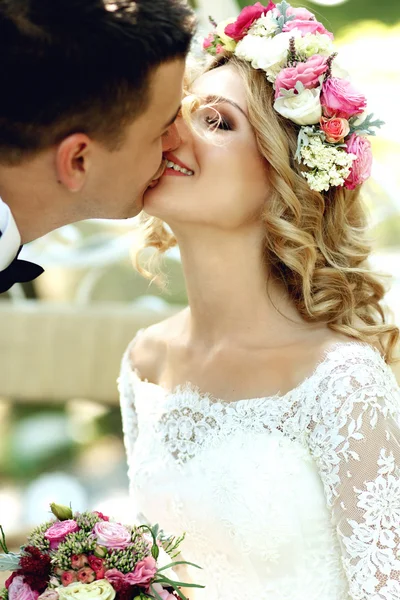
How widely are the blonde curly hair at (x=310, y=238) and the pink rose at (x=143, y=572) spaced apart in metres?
0.92

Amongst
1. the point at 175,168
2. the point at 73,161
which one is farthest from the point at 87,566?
the point at 175,168

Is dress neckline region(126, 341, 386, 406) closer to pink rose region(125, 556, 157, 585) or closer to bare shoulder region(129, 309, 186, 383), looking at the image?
bare shoulder region(129, 309, 186, 383)

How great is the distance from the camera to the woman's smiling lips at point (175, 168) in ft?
7.43

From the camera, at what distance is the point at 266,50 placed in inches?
92.5

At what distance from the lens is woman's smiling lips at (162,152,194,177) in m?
2.27

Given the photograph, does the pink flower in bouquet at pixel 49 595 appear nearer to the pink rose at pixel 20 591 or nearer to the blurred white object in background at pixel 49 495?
the pink rose at pixel 20 591

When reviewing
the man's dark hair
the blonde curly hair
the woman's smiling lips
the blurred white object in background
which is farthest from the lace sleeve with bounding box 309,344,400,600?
the blurred white object in background

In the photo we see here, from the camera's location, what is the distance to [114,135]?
1820mm

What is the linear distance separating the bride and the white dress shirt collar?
0.54 meters

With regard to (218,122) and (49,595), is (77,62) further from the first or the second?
(49,595)

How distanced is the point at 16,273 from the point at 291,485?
2.92 ft

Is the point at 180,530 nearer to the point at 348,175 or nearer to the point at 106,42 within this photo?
the point at 348,175

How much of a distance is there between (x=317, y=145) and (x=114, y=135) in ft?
2.29

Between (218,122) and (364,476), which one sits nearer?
(364,476)
